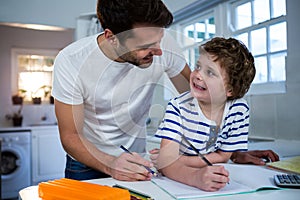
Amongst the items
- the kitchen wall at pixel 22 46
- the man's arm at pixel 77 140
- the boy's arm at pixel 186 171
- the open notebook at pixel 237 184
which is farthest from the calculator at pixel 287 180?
the kitchen wall at pixel 22 46

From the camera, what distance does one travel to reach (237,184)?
780mm

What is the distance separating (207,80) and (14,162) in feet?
11.3

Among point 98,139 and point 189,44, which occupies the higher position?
point 189,44

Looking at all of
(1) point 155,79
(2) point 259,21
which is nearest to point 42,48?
(2) point 259,21

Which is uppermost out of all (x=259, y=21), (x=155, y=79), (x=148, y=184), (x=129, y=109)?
(x=259, y=21)

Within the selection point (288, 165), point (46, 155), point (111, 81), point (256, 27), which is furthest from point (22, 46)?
point (288, 165)

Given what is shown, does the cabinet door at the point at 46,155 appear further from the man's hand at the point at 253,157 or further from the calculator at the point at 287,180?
the calculator at the point at 287,180

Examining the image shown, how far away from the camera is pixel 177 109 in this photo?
0.96 metres

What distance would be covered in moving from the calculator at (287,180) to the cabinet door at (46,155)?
3.53 meters

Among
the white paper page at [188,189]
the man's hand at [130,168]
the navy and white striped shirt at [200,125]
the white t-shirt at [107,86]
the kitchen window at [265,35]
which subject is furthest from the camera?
the kitchen window at [265,35]

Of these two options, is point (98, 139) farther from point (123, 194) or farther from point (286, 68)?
point (286, 68)

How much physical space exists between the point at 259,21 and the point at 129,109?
1.07 meters

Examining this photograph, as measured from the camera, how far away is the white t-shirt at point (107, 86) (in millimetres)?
1080

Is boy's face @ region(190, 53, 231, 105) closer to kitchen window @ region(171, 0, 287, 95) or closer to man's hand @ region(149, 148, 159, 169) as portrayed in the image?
man's hand @ region(149, 148, 159, 169)
